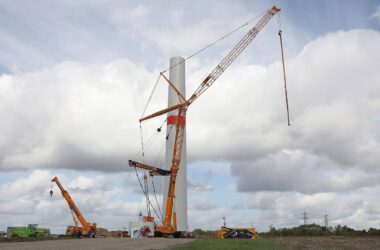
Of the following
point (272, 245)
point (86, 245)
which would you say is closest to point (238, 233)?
point (272, 245)

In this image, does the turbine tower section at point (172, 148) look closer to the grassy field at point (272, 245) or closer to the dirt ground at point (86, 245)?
the grassy field at point (272, 245)

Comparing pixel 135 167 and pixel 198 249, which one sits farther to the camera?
pixel 135 167

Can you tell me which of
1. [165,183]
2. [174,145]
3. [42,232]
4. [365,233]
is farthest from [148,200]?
[365,233]

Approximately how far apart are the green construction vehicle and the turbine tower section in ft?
94.8

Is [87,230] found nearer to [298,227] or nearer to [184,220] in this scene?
[184,220]

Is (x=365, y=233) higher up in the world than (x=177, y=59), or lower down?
lower down

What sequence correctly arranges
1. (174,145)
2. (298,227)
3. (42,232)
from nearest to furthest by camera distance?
(174,145)
(42,232)
(298,227)

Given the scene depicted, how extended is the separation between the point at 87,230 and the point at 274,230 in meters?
44.1

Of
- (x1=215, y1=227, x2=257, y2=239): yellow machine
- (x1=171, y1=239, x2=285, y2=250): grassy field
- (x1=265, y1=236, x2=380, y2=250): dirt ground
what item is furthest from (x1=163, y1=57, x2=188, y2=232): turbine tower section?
(x1=171, y1=239, x2=285, y2=250): grassy field

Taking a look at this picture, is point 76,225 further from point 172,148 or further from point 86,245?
point 86,245

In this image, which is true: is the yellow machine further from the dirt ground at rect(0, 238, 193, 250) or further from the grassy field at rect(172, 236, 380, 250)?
the dirt ground at rect(0, 238, 193, 250)

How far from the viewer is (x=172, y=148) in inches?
3693

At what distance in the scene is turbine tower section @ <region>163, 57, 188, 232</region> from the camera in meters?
90.5

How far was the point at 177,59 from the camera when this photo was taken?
329ft
